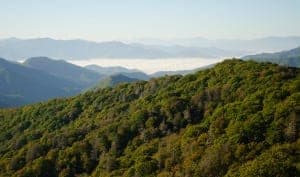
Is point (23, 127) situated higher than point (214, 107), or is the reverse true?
point (214, 107)

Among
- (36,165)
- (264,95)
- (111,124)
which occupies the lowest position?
(36,165)

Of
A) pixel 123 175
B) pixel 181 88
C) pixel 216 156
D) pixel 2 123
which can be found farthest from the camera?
pixel 2 123

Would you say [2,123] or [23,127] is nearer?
[23,127]

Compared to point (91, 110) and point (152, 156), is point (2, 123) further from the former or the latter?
point (152, 156)

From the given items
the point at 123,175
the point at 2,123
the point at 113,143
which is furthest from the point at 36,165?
the point at 2,123

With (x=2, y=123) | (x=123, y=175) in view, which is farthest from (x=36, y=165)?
(x=2, y=123)

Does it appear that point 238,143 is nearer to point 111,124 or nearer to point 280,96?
point 280,96

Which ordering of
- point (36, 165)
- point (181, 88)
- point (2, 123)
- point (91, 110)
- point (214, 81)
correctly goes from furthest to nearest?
1. point (2, 123)
2. point (91, 110)
3. point (181, 88)
4. point (214, 81)
5. point (36, 165)
